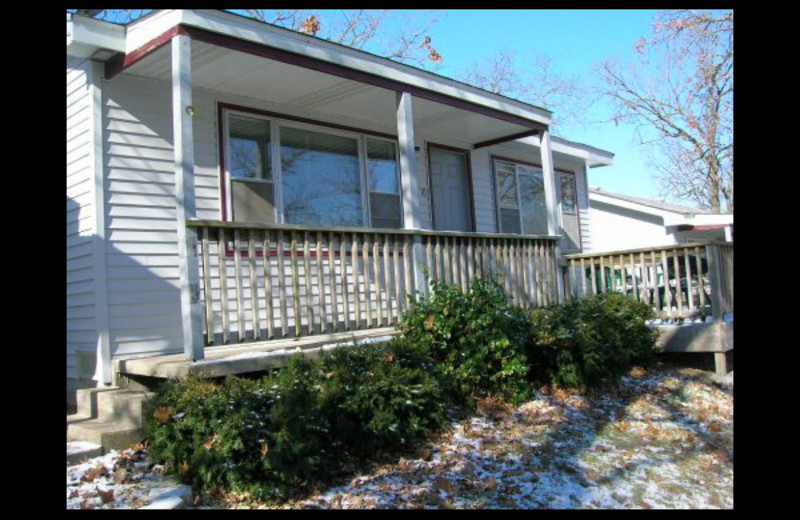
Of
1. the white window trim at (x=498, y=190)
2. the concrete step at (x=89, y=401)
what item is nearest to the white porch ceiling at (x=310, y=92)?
the white window trim at (x=498, y=190)

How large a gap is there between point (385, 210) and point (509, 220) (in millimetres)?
3579

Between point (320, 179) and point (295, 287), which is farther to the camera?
point (320, 179)

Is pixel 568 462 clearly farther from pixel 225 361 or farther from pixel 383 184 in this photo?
pixel 383 184

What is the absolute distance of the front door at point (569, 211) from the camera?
542 inches

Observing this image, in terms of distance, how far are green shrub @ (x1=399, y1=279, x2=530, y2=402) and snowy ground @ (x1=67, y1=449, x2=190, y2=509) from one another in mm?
2635

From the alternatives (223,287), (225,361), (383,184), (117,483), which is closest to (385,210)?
(383,184)

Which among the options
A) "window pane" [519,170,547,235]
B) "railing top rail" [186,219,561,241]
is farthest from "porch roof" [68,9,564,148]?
"window pane" [519,170,547,235]

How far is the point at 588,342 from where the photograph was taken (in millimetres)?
6668

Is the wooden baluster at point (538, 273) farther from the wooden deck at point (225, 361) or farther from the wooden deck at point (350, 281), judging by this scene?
the wooden deck at point (225, 361)

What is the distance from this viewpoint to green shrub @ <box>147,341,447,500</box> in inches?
163

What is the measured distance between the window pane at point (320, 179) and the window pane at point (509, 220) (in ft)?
12.6
